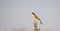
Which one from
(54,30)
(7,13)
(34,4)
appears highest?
(34,4)

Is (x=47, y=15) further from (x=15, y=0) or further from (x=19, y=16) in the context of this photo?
(x=15, y=0)

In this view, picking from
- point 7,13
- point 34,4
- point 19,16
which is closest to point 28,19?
point 19,16

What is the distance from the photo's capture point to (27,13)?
1642 millimetres

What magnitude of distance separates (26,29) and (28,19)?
6.4 inches

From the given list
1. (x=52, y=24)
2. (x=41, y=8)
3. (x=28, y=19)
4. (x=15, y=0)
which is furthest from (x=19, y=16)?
(x=52, y=24)

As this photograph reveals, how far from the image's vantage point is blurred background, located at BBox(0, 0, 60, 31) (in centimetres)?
160

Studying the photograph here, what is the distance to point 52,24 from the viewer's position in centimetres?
160

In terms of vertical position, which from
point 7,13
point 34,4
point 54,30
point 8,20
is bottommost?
point 54,30

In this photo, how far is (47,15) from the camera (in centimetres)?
161

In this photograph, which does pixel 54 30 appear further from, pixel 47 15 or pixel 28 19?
pixel 28 19

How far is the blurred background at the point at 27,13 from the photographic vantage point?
1.60 m

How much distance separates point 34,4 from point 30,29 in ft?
1.33

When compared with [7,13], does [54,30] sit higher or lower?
lower

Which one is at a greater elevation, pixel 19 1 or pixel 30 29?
pixel 19 1
